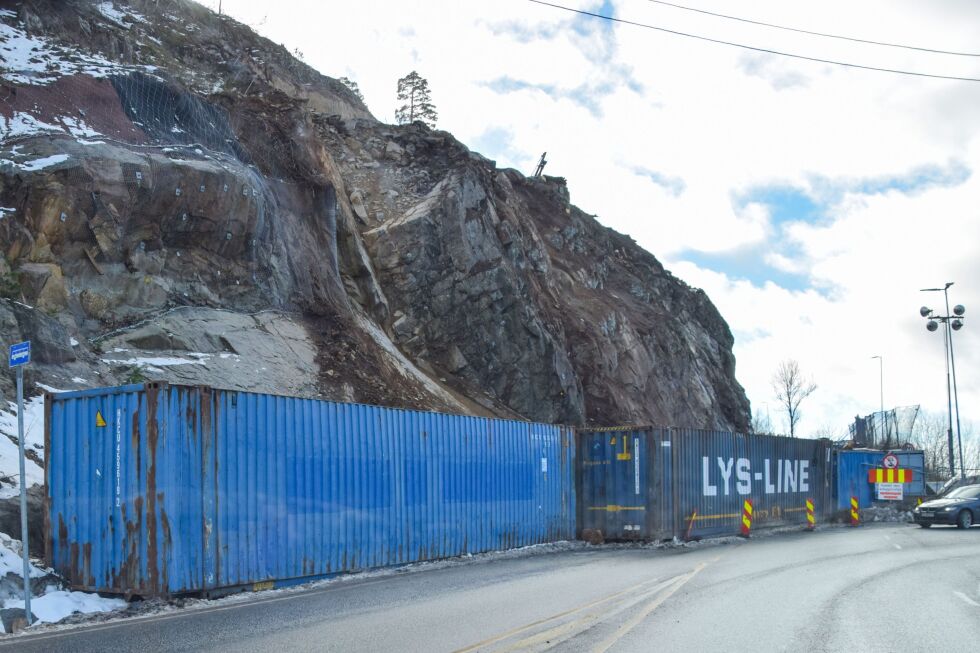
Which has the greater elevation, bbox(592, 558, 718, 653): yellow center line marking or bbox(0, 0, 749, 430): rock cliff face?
bbox(0, 0, 749, 430): rock cliff face

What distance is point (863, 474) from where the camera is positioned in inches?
1212

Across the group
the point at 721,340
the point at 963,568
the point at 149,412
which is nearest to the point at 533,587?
the point at 149,412

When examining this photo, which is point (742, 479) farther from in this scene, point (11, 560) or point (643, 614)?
point (11, 560)

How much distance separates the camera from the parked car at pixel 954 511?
24803 millimetres

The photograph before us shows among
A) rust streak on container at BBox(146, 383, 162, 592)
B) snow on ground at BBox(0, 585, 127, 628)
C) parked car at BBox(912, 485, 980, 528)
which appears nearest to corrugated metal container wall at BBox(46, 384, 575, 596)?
rust streak on container at BBox(146, 383, 162, 592)

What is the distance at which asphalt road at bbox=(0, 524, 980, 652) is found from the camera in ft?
25.6

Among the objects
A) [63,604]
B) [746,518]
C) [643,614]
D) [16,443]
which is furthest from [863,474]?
[63,604]

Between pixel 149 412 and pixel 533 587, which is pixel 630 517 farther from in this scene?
pixel 149 412

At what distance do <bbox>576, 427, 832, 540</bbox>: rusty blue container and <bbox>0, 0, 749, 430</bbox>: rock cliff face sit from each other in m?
7.22

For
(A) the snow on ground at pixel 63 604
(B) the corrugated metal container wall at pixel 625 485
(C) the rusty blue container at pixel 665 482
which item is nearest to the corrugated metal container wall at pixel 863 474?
(C) the rusty blue container at pixel 665 482

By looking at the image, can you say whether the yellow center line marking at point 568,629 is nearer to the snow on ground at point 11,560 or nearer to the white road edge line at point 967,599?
the white road edge line at point 967,599

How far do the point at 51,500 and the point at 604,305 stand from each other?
33745 mm

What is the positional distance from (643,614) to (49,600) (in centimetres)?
722

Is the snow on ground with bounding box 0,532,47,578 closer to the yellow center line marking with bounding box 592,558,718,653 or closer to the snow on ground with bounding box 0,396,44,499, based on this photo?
the snow on ground with bounding box 0,396,44,499
